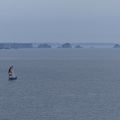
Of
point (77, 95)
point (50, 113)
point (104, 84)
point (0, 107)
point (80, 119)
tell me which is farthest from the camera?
point (104, 84)

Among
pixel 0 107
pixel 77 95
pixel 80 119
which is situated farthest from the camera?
pixel 77 95

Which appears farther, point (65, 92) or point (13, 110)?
point (65, 92)

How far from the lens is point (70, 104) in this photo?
51844 mm

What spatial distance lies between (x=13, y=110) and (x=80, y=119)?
7.73 meters

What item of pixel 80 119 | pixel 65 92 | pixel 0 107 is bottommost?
pixel 80 119

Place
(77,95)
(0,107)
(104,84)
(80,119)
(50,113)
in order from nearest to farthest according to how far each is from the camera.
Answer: (80,119)
(50,113)
(0,107)
(77,95)
(104,84)

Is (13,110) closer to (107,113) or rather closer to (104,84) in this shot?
(107,113)

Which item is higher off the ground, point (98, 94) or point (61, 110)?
point (98, 94)

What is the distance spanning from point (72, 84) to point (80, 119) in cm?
2985

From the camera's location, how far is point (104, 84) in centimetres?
7338

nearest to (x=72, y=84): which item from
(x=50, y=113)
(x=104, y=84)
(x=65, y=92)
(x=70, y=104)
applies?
(x=104, y=84)

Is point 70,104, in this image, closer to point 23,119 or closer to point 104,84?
point 23,119

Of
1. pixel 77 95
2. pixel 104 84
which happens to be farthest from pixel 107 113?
pixel 104 84

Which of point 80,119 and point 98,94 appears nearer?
point 80,119
